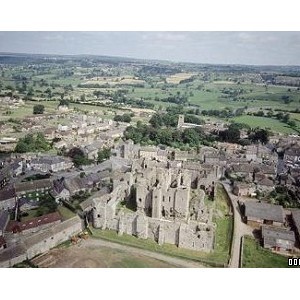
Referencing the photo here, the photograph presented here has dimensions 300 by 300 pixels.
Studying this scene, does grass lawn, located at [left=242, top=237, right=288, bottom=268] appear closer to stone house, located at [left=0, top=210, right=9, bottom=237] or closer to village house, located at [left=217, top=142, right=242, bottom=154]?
stone house, located at [left=0, top=210, right=9, bottom=237]

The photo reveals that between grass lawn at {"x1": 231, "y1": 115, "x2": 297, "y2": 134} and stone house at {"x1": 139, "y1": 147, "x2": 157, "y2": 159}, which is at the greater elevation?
grass lawn at {"x1": 231, "y1": 115, "x2": 297, "y2": 134}

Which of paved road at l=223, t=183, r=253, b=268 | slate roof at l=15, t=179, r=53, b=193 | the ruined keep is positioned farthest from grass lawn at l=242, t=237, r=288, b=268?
slate roof at l=15, t=179, r=53, b=193

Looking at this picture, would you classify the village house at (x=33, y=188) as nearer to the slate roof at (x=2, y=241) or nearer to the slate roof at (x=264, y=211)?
the slate roof at (x=2, y=241)

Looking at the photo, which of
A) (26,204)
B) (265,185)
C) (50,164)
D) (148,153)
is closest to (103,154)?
(148,153)

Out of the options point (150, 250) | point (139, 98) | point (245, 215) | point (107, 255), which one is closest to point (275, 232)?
point (245, 215)

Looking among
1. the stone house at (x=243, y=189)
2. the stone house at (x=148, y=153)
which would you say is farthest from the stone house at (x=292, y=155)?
the stone house at (x=148, y=153)

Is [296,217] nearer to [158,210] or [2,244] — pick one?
[158,210]
